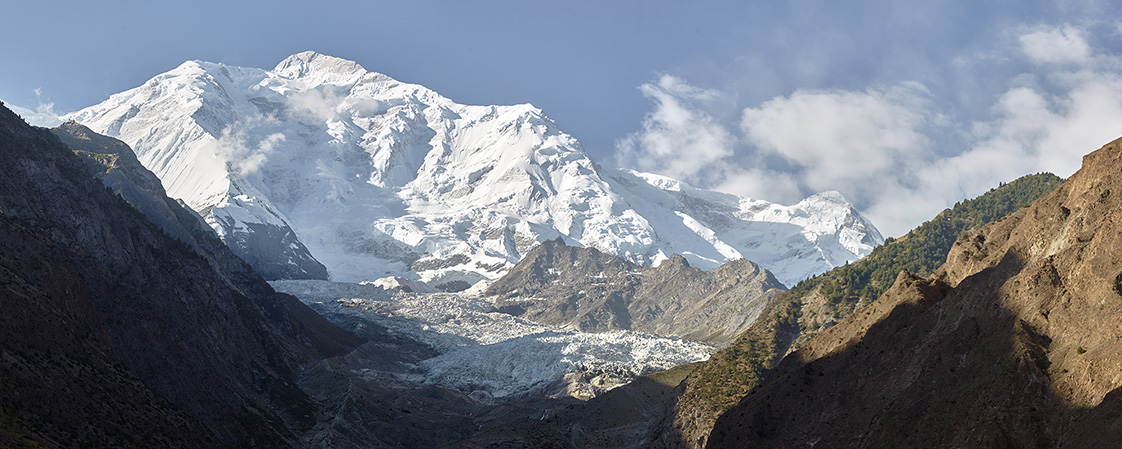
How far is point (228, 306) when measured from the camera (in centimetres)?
18375

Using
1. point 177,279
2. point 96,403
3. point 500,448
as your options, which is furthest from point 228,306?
point 96,403

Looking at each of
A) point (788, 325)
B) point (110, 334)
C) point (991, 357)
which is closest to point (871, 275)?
point (788, 325)

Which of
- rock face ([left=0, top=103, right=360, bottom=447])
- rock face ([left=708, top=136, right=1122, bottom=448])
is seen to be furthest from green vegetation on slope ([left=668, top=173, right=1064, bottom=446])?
rock face ([left=0, top=103, right=360, bottom=447])

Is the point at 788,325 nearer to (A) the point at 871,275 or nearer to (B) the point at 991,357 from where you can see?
(A) the point at 871,275

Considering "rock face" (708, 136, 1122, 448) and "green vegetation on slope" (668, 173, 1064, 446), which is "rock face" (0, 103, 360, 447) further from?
"green vegetation on slope" (668, 173, 1064, 446)

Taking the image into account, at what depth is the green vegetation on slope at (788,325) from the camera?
121375 millimetres

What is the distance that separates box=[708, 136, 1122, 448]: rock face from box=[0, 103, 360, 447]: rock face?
2500 inches

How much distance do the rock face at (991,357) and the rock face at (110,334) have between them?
63.5 m

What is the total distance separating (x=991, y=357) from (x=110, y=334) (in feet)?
349

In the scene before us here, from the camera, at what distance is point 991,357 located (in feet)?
195

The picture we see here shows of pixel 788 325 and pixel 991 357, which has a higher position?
pixel 788 325

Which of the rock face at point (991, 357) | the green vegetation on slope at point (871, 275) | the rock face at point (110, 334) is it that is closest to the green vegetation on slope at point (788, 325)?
the green vegetation on slope at point (871, 275)

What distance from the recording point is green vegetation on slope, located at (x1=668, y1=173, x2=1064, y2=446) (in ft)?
398

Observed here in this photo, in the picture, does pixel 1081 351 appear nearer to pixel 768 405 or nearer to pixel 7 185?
pixel 768 405
